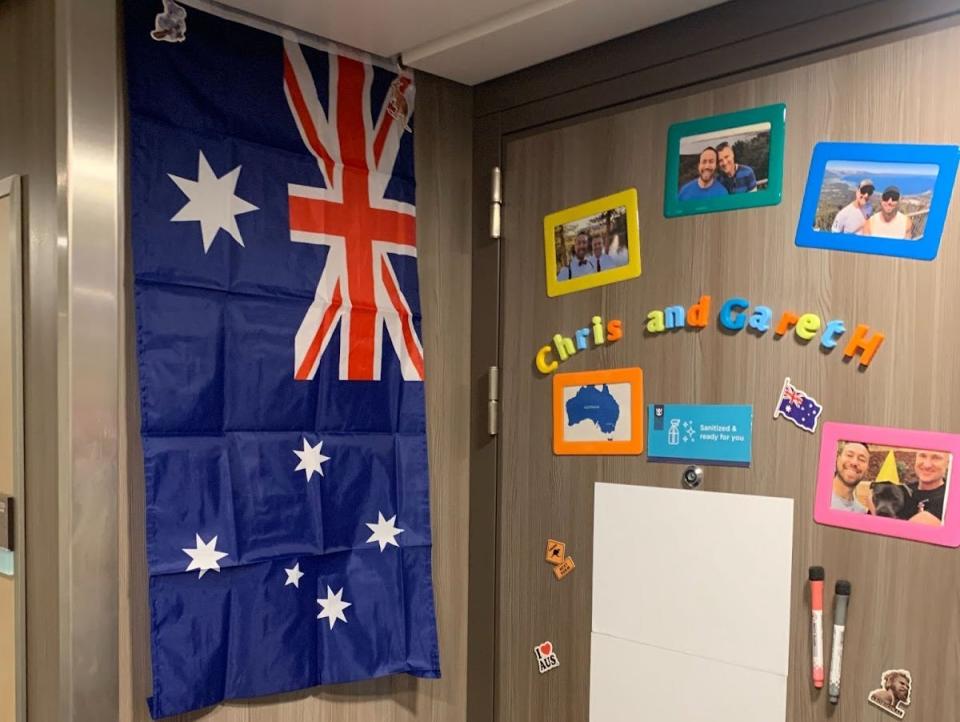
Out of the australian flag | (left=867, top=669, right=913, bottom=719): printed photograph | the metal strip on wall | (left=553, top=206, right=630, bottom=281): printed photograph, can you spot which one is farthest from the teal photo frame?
the metal strip on wall

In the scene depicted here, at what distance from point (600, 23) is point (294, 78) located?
57 cm

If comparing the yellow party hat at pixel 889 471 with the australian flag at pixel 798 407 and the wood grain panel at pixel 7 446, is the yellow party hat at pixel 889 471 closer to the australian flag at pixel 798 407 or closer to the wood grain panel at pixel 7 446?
the australian flag at pixel 798 407

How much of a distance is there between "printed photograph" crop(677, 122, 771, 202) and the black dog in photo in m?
0.50

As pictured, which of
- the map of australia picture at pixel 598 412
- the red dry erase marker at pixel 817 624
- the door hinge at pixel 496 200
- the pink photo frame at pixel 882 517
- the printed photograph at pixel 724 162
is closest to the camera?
the pink photo frame at pixel 882 517

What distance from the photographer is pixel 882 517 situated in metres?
1.25

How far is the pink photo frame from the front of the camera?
1.19 metres

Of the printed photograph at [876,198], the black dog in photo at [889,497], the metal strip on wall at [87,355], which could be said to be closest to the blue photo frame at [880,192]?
the printed photograph at [876,198]

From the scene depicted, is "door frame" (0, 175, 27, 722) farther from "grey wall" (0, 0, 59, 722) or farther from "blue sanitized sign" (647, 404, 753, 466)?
"blue sanitized sign" (647, 404, 753, 466)

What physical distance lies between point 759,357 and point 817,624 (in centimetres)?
42

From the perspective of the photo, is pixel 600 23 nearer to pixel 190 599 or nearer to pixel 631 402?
pixel 631 402

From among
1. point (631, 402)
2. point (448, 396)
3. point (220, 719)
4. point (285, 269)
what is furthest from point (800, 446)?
point (220, 719)

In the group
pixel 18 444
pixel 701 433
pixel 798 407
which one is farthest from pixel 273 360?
pixel 798 407

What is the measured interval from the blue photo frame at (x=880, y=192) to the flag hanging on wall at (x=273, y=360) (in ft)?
2.60

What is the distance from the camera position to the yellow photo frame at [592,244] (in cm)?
158
